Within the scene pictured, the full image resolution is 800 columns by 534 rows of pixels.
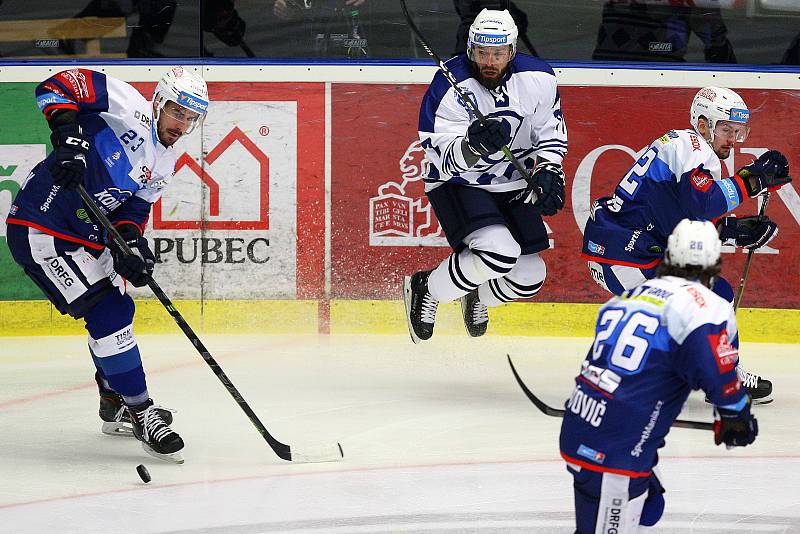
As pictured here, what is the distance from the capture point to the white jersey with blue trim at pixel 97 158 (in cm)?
380

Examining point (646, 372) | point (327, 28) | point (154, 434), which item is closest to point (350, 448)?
point (154, 434)

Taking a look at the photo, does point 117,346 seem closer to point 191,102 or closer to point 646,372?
point 191,102

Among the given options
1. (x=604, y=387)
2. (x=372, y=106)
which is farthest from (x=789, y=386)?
(x=604, y=387)

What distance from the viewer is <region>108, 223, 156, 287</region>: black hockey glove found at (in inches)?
146

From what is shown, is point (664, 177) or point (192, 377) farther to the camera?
point (192, 377)

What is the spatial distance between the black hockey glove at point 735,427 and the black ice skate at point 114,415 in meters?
2.20

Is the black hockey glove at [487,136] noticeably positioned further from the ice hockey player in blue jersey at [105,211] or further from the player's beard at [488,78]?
the ice hockey player in blue jersey at [105,211]

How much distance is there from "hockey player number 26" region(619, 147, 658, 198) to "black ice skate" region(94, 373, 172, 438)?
74.2 inches

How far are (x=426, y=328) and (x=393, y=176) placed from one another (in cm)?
115

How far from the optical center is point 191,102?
375 centimetres

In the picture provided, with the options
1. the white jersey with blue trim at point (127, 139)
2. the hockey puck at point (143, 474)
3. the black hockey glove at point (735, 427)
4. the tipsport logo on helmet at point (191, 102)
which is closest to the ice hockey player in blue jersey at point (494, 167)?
the tipsport logo on helmet at point (191, 102)

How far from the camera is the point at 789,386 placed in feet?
16.1

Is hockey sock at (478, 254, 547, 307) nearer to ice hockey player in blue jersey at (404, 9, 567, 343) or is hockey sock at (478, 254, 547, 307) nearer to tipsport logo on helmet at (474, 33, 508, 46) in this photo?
ice hockey player in blue jersey at (404, 9, 567, 343)

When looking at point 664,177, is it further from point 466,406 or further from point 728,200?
point 466,406
